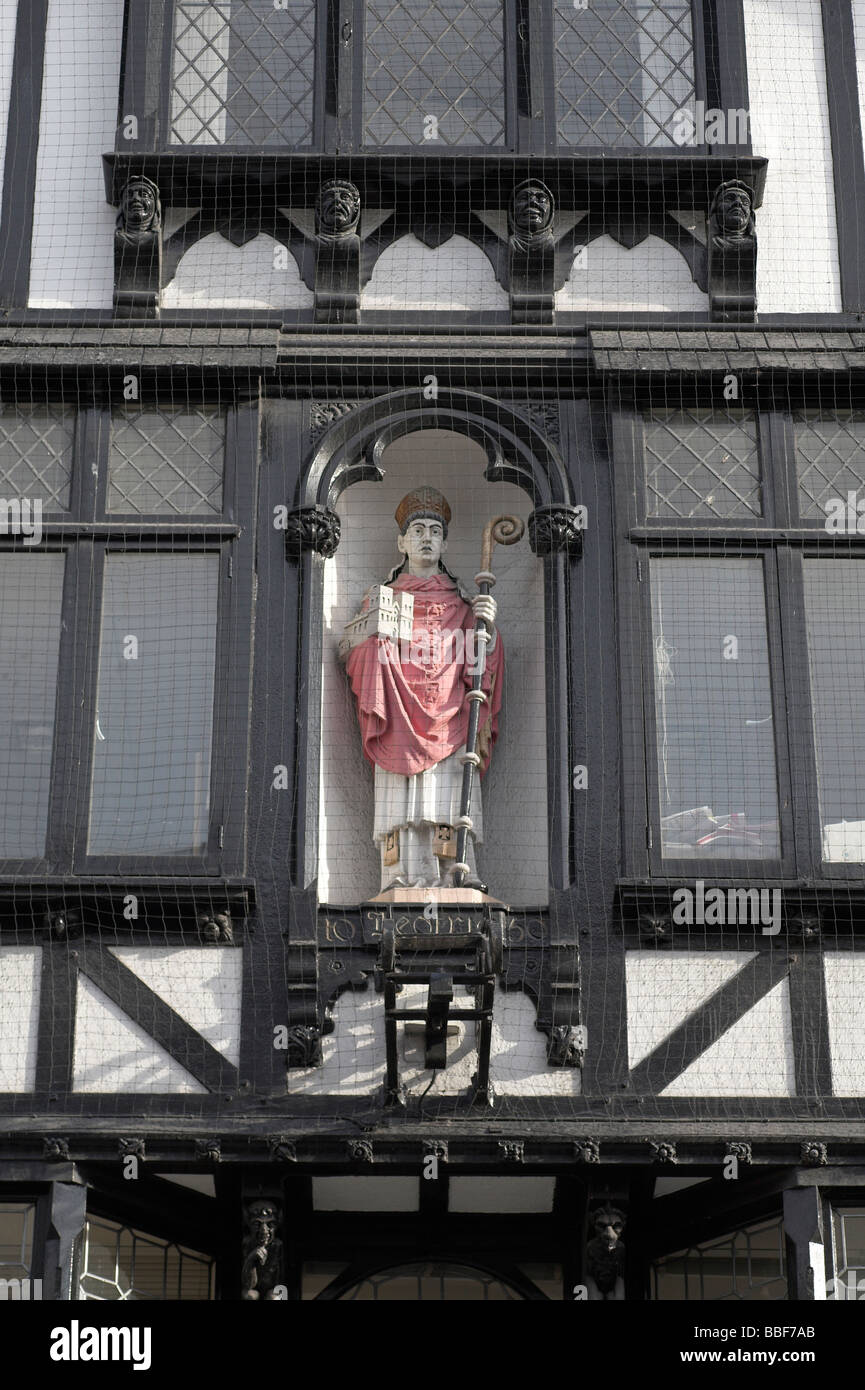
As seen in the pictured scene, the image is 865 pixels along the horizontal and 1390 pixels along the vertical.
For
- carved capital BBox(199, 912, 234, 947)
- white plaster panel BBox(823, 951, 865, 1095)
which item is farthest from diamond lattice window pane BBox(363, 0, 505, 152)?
white plaster panel BBox(823, 951, 865, 1095)

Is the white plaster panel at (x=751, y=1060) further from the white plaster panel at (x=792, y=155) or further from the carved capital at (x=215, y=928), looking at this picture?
the white plaster panel at (x=792, y=155)

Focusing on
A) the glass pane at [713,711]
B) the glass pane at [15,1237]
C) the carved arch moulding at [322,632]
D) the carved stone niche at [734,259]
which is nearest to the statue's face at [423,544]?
the carved arch moulding at [322,632]

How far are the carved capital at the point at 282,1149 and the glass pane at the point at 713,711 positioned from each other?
239 cm

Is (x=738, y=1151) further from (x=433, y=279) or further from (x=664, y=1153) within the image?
(x=433, y=279)

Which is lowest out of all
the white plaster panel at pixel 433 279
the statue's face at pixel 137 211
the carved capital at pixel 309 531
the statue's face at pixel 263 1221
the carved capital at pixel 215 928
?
the statue's face at pixel 263 1221

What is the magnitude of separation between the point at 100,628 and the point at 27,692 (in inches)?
19.8

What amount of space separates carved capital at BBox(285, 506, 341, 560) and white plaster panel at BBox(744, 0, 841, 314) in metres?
2.81

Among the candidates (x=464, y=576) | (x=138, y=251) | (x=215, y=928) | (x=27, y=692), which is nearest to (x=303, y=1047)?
(x=215, y=928)

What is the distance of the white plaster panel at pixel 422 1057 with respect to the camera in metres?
13.0

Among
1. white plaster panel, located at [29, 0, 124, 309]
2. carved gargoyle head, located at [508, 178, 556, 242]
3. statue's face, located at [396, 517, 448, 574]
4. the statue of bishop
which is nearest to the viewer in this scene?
the statue of bishop

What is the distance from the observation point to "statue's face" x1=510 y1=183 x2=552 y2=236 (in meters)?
14.8

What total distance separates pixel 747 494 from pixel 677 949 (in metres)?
2.58

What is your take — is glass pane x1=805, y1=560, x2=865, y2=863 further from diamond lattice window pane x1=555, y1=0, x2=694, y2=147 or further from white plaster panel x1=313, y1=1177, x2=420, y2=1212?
diamond lattice window pane x1=555, y1=0, x2=694, y2=147

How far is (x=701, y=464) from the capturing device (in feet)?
47.1
